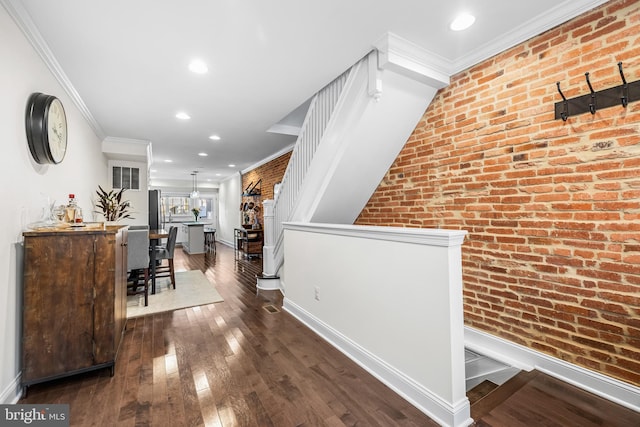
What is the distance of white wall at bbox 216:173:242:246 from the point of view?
919cm

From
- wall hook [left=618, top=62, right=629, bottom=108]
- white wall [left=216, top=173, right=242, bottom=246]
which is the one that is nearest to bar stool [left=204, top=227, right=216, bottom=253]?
white wall [left=216, top=173, right=242, bottom=246]

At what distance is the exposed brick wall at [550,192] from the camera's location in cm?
172

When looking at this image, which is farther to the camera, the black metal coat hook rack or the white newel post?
the white newel post

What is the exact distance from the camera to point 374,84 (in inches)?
95.3

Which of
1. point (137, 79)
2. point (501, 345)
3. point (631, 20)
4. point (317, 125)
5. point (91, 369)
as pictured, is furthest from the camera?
point (317, 125)

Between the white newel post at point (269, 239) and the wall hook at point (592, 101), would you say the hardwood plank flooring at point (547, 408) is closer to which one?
the wall hook at point (592, 101)

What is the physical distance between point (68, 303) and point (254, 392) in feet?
4.72

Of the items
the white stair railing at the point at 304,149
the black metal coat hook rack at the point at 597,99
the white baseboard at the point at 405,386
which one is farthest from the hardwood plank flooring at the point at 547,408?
the white stair railing at the point at 304,149

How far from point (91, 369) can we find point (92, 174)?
3201 millimetres

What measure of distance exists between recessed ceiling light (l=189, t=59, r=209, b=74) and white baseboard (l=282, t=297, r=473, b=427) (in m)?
2.70

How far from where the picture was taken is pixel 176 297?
13.0 ft

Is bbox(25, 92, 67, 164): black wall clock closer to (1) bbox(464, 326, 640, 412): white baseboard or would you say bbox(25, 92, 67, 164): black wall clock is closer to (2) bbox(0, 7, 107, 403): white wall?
(2) bbox(0, 7, 107, 403): white wall

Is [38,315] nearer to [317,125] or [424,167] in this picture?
[317,125]

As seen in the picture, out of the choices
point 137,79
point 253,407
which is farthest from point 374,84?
point 253,407
